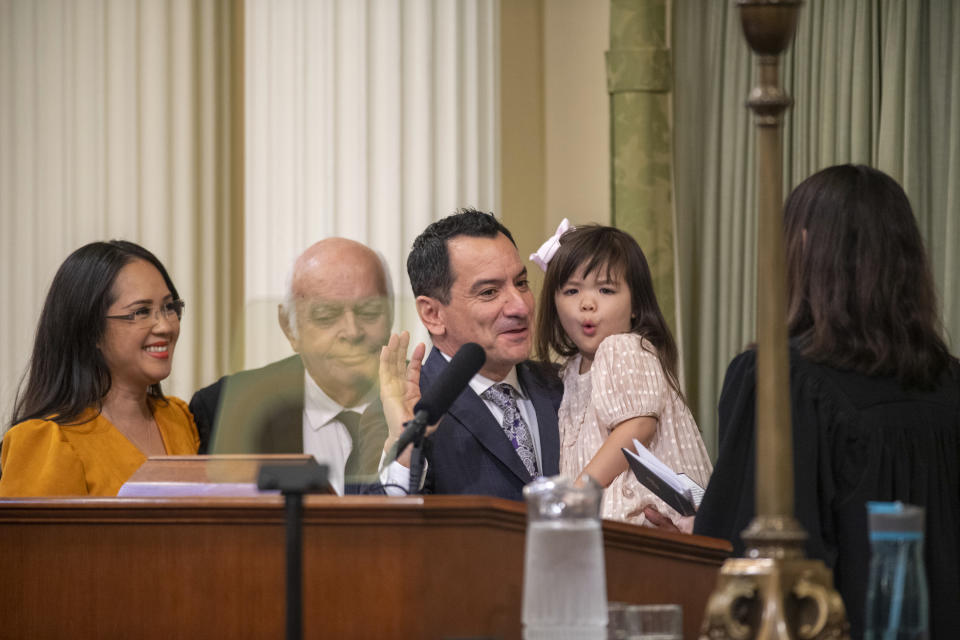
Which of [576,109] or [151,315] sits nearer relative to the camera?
[151,315]

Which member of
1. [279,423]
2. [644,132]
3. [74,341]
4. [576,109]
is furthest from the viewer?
[576,109]

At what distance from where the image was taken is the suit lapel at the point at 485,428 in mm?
3242

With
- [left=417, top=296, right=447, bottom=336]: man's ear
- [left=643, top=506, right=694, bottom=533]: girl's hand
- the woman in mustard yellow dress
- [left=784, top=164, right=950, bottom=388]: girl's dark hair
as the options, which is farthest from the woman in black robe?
the woman in mustard yellow dress

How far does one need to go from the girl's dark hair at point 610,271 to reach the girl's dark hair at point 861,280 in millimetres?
1202

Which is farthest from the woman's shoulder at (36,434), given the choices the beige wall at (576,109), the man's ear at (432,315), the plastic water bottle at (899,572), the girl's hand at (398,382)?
the beige wall at (576,109)

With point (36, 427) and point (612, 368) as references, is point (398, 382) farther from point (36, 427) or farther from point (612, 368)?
point (36, 427)

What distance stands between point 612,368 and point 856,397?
1.12 m

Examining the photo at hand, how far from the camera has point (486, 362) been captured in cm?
340

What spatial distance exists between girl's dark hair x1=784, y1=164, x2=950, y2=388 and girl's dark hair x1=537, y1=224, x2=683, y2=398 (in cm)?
120

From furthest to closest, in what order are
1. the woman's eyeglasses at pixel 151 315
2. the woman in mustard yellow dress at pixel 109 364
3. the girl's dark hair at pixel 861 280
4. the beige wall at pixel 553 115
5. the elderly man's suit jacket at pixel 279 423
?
the beige wall at pixel 553 115
the woman's eyeglasses at pixel 151 315
the woman in mustard yellow dress at pixel 109 364
the elderly man's suit jacket at pixel 279 423
the girl's dark hair at pixel 861 280

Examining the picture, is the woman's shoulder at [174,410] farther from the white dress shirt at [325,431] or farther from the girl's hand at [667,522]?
the girl's hand at [667,522]

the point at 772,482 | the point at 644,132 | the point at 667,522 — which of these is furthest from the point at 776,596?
the point at 644,132

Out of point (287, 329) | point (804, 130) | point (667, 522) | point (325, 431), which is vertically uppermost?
point (804, 130)

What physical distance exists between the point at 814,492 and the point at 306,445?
3.71 feet
